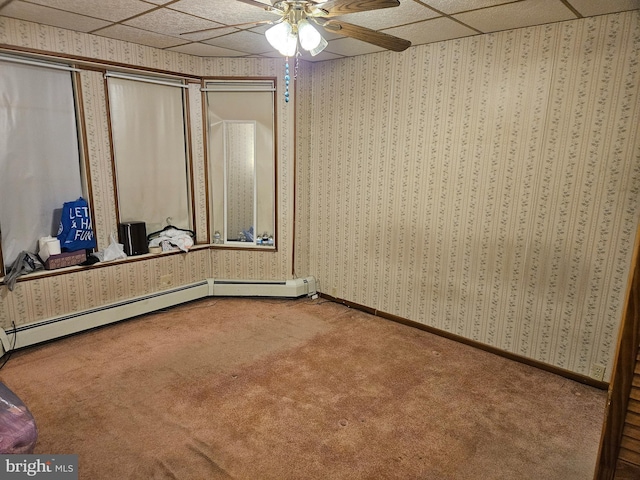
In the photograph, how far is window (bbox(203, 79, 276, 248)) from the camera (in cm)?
437

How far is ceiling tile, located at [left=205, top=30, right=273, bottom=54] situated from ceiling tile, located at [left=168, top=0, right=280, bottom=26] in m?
0.33

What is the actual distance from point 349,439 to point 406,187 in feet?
7.37

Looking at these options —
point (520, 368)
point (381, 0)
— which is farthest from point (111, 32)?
point (520, 368)

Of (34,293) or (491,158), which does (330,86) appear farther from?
(34,293)

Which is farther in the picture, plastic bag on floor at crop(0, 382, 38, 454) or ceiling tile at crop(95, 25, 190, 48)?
ceiling tile at crop(95, 25, 190, 48)

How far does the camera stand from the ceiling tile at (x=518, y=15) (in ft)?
8.41

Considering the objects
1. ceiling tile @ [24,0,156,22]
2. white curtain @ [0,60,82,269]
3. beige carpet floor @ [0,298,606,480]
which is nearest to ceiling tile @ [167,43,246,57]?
ceiling tile @ [24,0,156,22]

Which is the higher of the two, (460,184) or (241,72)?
(241,72)

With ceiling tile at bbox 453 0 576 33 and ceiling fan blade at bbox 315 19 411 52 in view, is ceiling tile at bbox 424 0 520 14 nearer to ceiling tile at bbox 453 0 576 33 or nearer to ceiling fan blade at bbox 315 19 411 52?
ceiling tile at bbox 453 0 576 33

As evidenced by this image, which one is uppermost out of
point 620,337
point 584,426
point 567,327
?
point 620,337

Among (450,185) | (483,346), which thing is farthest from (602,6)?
(483,346)

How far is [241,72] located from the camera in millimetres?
4262

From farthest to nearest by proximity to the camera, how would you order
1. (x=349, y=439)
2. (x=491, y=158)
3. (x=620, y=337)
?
(x=491, y=158)
(x=349, y=439)
(x=620, y=337)

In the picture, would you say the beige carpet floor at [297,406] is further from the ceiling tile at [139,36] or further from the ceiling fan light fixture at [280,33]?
the ceiling tile at [139,36]
